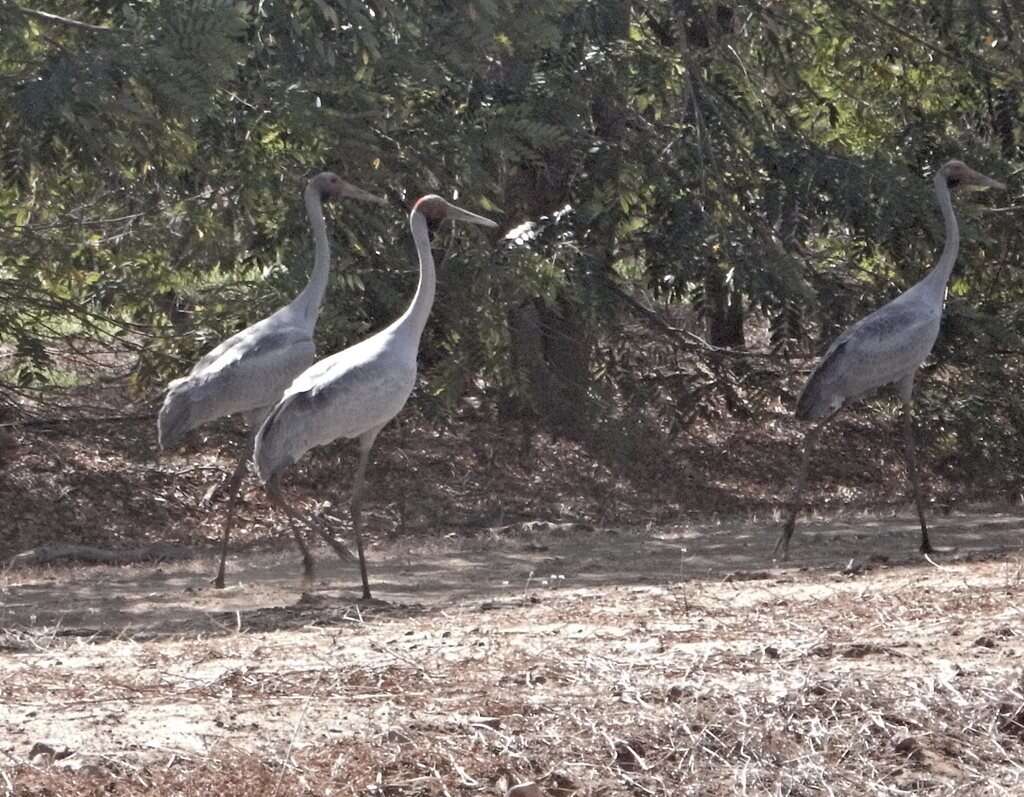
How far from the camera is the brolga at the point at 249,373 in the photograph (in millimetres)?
10102

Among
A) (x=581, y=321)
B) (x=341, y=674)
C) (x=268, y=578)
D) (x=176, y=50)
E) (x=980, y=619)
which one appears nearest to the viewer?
(x=341, y=674)

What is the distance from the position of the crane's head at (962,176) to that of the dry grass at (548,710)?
4.77m

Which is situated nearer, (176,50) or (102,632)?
(102,632)

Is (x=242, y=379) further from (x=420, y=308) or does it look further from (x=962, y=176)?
(x=962, y=176)

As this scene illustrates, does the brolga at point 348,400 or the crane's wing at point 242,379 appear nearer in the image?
the brolga at point 348,400

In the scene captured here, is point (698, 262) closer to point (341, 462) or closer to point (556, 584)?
point (341, 462)

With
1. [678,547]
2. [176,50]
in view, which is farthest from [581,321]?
[176,50]

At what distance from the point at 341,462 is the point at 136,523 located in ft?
5.06

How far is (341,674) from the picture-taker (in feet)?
21.0

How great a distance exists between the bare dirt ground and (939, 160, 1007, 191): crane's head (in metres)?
3.67

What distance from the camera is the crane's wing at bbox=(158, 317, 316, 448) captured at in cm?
1010

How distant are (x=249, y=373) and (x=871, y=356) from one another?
350cm

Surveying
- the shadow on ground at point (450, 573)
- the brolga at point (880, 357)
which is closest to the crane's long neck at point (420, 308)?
the shadow on ground at point (450, 573)

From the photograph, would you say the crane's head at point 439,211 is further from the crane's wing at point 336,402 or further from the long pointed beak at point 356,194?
the crane's wing at point 336,402
